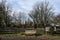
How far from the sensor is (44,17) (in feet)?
191

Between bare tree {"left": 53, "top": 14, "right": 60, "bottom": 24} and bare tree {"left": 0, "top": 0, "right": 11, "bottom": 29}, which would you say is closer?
bare tree {"left": 0, "top": 0, "right": 11, "bottom": 29}

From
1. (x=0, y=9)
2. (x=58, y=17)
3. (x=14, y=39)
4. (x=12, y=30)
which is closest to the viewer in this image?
(x=14, y=39)

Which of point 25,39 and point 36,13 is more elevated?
point 36,13

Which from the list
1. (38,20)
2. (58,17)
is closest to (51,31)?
(38,20)

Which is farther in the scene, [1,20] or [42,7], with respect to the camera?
[42,7]

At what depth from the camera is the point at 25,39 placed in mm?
23734

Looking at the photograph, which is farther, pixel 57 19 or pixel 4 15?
pixel 57 19

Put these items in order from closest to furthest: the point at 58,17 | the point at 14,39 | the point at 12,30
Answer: the point at 14,39
the point at 12,30
the point at 58,17

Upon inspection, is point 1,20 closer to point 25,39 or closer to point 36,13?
point 36,13

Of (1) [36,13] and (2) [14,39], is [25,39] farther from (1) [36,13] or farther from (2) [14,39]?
(1) [36,13]

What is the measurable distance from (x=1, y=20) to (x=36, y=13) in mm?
15531

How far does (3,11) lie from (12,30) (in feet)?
27.9

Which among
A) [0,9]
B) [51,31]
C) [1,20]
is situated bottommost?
[51,31]

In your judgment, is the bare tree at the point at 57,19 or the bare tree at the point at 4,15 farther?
the bare tree at the point at 57,19
